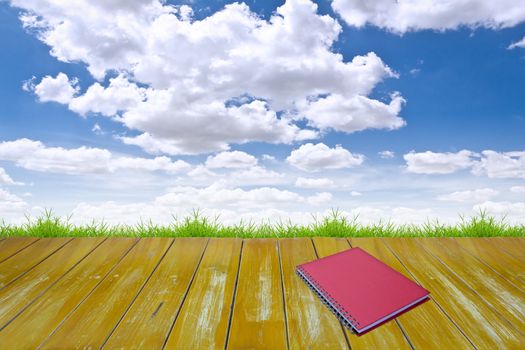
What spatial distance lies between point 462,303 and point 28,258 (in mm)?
2314

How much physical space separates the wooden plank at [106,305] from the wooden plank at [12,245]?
75 cm

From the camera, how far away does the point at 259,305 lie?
1.40m

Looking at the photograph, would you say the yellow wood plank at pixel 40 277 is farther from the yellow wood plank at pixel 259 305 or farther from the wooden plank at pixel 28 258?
the yellow wood plank at pixel 259 305

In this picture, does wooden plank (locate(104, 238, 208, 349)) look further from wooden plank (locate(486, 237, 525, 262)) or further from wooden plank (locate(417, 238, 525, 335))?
wooden plank (locate(486, 237, 525, 262))

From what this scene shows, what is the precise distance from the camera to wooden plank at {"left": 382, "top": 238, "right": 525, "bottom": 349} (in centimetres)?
125

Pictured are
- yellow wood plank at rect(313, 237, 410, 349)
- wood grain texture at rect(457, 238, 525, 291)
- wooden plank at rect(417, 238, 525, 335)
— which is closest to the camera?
yellow wood plank at rect(313, 237, 410, 349)

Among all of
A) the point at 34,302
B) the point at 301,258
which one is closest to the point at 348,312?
the point at 301,258

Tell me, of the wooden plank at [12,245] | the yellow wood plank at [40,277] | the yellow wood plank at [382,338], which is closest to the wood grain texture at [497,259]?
the yellow wood plank at [382,338]

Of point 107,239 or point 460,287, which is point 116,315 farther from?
point 460,287

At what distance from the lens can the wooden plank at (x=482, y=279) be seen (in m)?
1.45

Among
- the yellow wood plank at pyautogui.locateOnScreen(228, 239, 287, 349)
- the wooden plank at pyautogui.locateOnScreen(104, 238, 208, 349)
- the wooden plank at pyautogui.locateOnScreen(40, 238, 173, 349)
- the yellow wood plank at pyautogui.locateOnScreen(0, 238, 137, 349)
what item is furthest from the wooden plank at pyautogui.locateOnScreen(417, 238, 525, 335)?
the yellow wood plank at pyautogui.locateOnScreen(0, 238, 137, 349)

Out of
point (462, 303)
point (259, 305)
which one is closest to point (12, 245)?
point (259, 305)

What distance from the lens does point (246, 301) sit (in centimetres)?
144

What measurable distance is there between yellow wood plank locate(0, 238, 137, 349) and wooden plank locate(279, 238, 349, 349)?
0.80 metres
